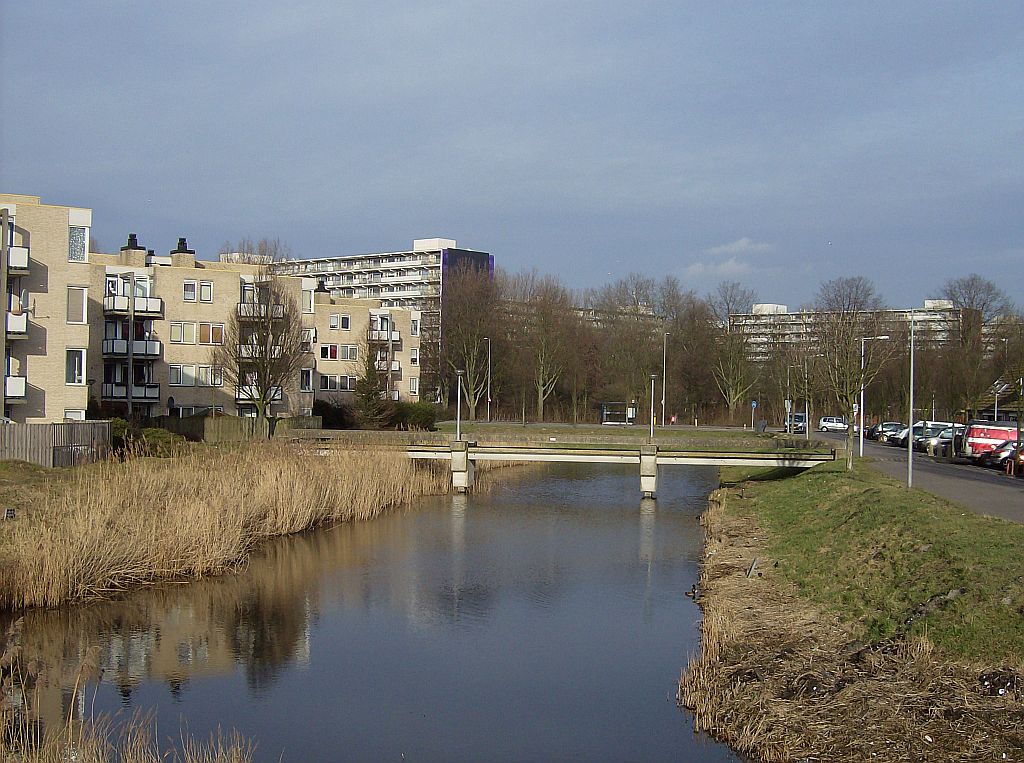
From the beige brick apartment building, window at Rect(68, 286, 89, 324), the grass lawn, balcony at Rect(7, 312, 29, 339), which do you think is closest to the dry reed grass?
the beige brick apartment building

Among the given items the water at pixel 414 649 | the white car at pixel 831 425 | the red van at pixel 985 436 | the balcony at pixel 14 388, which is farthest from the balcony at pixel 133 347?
the white car at pixel 831 425

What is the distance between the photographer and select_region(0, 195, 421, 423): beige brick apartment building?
3975 centimetres

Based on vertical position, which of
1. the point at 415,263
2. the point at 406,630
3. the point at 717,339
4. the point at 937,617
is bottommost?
the point at 406,630

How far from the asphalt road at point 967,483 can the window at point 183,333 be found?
3389 cm

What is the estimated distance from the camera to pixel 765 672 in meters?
13.4

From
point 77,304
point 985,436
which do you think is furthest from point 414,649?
point 985,436

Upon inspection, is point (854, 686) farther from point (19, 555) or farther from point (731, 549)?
point (19, 555)

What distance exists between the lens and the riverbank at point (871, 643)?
439 inches

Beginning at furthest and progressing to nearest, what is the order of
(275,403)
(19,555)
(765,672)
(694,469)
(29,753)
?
(275,403), (694,469), (19,555), (765,672), (29,753)

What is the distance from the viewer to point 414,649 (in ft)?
55.7

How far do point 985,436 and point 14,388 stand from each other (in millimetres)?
38781

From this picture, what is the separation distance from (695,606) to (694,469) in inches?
1384

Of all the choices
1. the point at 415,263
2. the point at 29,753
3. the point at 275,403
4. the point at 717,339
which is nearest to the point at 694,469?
the point at 275,403

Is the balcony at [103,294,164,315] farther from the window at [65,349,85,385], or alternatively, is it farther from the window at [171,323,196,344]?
the window at [65,349,85,385]
